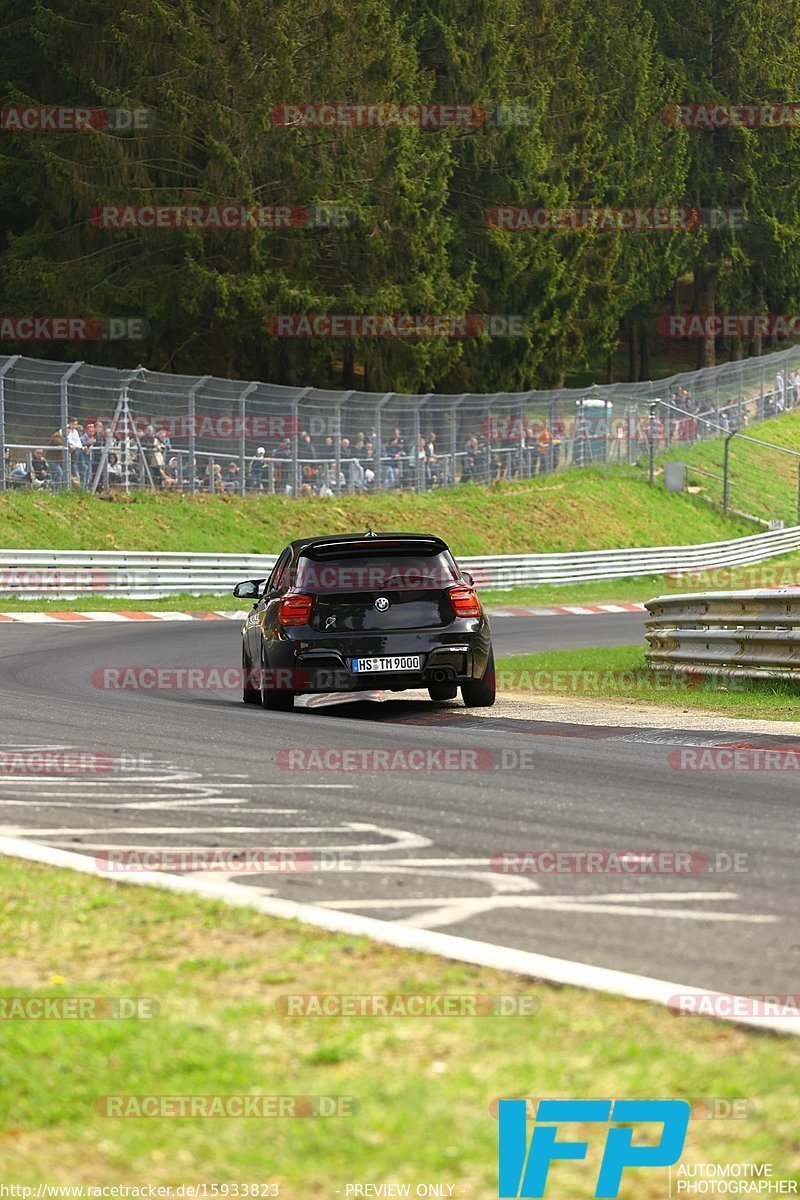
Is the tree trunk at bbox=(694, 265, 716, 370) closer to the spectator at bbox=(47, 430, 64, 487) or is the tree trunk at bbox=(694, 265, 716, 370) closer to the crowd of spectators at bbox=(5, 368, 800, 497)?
the crowd of spectators at bbox=(5, 368, 800, 497)

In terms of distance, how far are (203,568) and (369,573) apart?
66.5 ft

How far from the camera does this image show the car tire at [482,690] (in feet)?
48.5

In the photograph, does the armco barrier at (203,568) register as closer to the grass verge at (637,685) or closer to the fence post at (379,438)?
the fence post at (379,438)

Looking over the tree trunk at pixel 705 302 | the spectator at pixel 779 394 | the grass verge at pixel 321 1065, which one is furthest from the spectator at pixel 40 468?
the tree trunk at pixel 705 302

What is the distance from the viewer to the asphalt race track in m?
5.83

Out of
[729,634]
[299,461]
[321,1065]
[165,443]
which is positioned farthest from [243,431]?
[321,1065]

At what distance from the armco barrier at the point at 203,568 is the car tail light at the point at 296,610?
16554mm

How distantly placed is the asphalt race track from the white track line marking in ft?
0.48

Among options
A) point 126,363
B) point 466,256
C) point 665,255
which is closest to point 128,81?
point 126,363

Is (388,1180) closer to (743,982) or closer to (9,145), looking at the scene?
(743,982)

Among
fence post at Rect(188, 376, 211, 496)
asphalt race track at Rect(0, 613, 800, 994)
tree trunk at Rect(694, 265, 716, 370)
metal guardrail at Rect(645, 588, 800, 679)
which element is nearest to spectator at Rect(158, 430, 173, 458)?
fence post at Rect(188, 376, 211, 496)

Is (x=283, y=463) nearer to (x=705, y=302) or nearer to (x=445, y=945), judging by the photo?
(x=445, y=945)

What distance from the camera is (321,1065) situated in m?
4.31

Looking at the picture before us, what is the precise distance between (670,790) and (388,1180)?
5.66 meters
